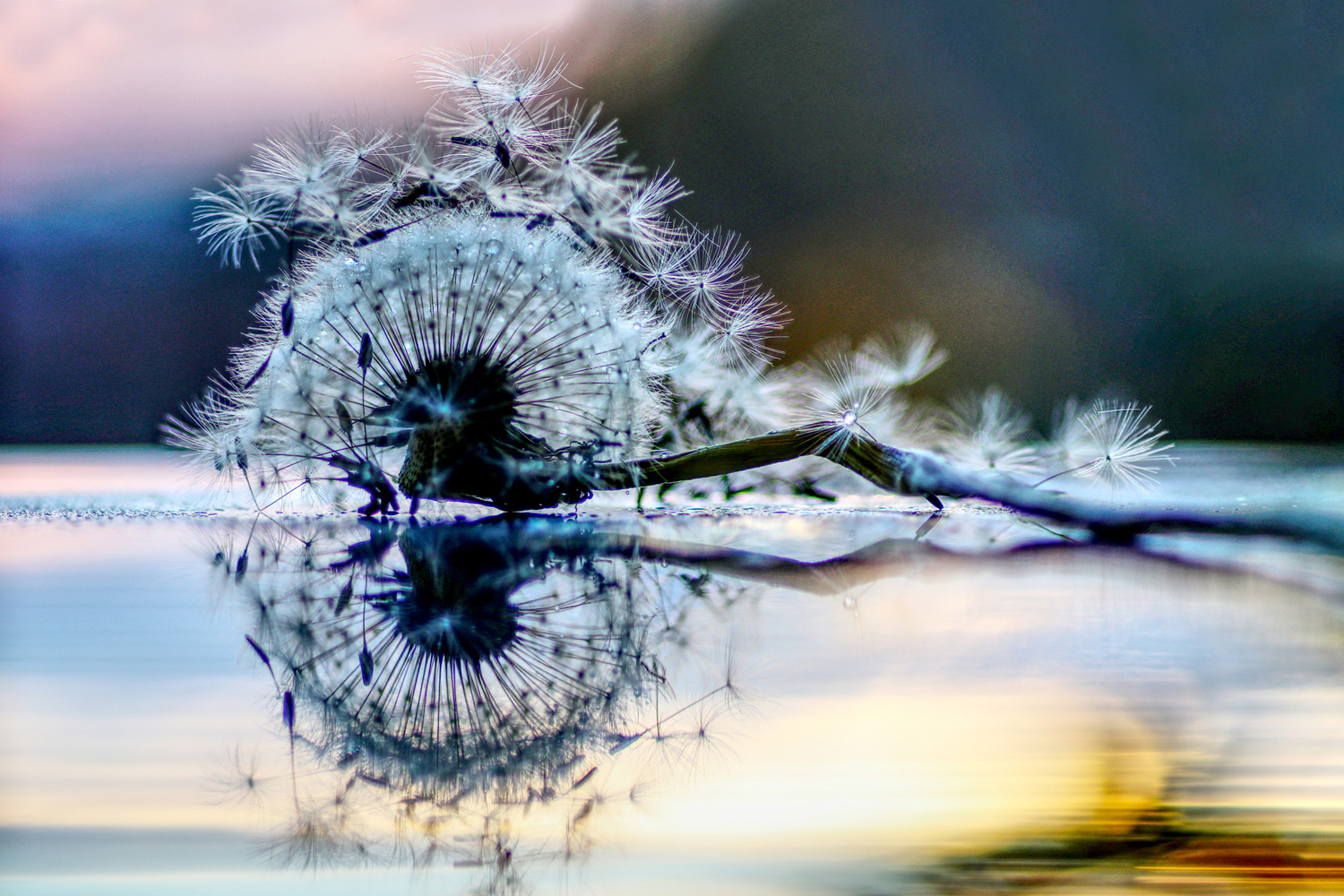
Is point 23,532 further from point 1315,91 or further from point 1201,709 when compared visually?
point 1315,91

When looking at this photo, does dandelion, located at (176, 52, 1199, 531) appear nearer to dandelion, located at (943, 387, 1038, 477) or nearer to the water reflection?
dandelion, located at (943, 387, 1038, 477)

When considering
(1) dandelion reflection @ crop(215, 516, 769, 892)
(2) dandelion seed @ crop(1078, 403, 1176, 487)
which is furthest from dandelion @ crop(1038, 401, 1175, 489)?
(1) dandelion reflection @ crop(215, 516, 769, 892)

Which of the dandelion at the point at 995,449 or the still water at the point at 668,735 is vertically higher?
the dandelion at the point at 995,449

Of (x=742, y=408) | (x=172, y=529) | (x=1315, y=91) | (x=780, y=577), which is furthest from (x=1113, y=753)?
(x=1315, y=91)

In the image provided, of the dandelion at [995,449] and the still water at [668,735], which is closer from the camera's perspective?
the still water at [668,735]

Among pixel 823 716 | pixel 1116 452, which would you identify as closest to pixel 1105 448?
pixel 1116 452

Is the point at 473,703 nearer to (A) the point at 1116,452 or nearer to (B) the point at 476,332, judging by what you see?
(B) the point at 476,332

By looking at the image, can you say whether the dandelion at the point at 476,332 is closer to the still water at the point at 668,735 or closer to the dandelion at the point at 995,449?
the dandelion at the point at 995,449

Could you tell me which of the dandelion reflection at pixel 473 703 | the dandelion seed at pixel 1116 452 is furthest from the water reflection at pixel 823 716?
the dandelion seed at pixel 1116 452
